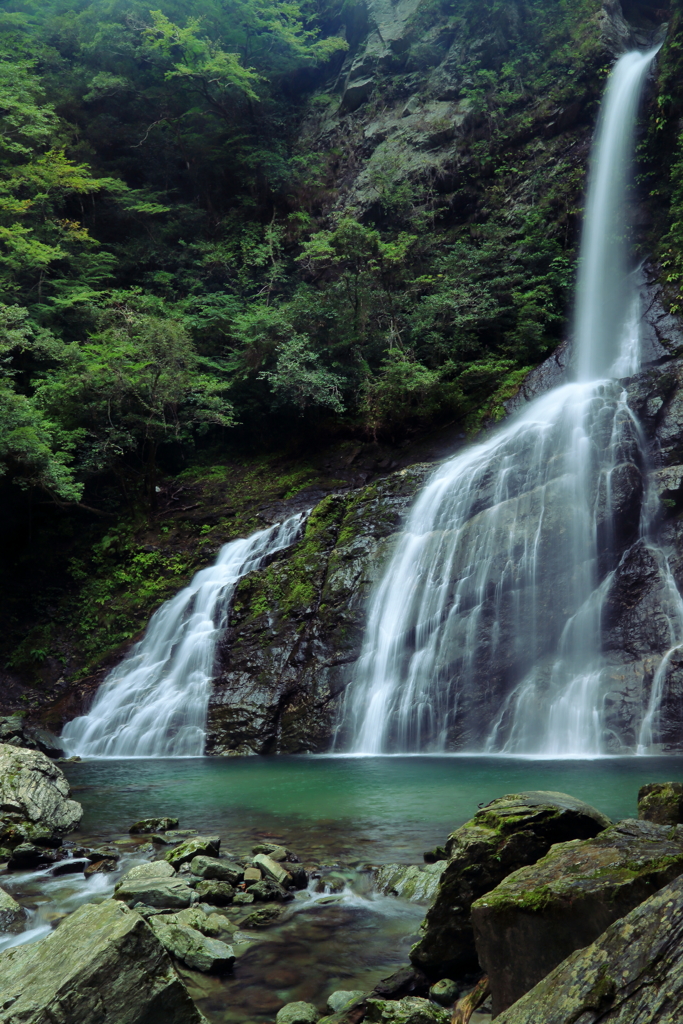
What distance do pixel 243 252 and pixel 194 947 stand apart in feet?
84.0

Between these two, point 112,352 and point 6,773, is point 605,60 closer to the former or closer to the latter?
point 112,352

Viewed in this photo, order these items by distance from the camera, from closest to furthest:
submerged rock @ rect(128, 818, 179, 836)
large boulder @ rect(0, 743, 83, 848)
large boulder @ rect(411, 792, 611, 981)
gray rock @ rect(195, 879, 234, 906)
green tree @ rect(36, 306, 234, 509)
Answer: large boulder @ rect(411, 792, 611, 981) < gray rock @ rect(195, 879, 234, 906) < large boulder @ rect(0, 743, 83, 848) < submerged rock @ rect(128, 818, 179, 836) < green tree @ rect(36, 306, 234, 509)

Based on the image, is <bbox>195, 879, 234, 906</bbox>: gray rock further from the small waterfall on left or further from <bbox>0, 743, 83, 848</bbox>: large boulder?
the small waterfall on left

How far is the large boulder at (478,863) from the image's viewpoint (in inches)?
136

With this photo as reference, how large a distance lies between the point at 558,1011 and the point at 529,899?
70 cm

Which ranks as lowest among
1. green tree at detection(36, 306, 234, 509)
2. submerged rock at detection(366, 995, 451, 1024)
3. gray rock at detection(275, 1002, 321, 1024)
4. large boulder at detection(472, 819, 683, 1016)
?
gray rock at detection(275, 1002, 321, 1024)

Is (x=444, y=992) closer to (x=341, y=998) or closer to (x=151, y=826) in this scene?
(x=341, y=998)

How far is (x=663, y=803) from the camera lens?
12.5 ft

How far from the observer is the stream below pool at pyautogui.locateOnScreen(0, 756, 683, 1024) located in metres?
3.84

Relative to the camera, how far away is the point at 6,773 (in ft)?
23.7

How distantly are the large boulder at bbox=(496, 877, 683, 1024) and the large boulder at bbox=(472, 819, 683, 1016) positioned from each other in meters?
0.38

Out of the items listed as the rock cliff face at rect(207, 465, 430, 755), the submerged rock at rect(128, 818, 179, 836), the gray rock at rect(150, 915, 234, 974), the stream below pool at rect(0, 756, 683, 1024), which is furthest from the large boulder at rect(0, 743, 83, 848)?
the rock cliff face at rect(207, 465, 430, 755)

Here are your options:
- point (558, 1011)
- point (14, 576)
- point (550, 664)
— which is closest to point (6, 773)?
point (558, 1011)

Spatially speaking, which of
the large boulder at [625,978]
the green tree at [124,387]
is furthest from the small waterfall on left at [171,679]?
the large boulder at [625,978]
